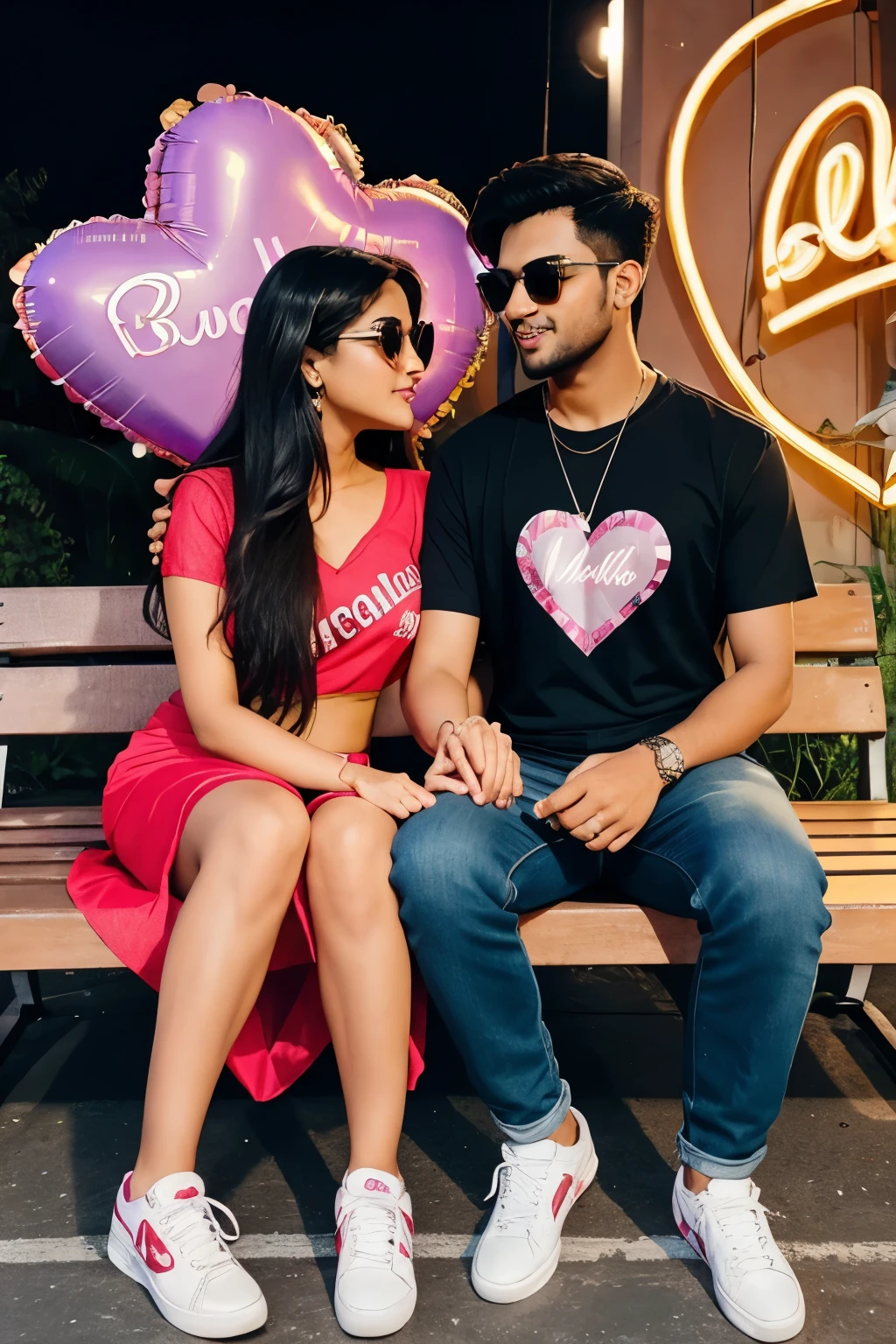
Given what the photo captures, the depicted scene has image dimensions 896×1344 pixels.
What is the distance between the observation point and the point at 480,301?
10.1 ft

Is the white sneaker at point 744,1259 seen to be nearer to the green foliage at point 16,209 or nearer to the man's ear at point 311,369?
the man's ear at point 311,369

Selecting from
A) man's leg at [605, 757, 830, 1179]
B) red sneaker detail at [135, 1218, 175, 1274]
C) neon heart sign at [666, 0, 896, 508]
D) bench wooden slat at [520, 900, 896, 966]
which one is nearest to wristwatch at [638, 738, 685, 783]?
man's leg at [605, 757, 830, 1179]

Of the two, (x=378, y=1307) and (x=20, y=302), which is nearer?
(x=378, y=1307)

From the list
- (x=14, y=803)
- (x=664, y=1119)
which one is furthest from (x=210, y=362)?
(x=14, y=803)

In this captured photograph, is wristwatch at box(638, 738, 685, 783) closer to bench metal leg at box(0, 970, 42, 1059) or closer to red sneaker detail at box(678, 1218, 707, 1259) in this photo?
red sneaker detail at box(678, 1218, 707, 1259)

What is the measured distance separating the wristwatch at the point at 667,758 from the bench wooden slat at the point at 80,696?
1398 mm

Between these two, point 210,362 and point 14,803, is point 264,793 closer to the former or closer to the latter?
point 210,362

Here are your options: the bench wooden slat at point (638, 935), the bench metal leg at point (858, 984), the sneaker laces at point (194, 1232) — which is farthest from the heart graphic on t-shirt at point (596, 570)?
the bench metal leg at point (858, 984)

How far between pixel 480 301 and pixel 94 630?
1.40 m

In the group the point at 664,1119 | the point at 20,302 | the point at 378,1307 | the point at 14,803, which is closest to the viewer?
the point at 378,1307

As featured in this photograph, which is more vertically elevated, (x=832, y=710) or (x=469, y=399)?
(x=469, y=399)

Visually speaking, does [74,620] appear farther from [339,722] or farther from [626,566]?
[626,566]

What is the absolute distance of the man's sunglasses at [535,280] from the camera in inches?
89.8

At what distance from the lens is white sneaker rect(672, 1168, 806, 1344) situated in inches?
67.4
